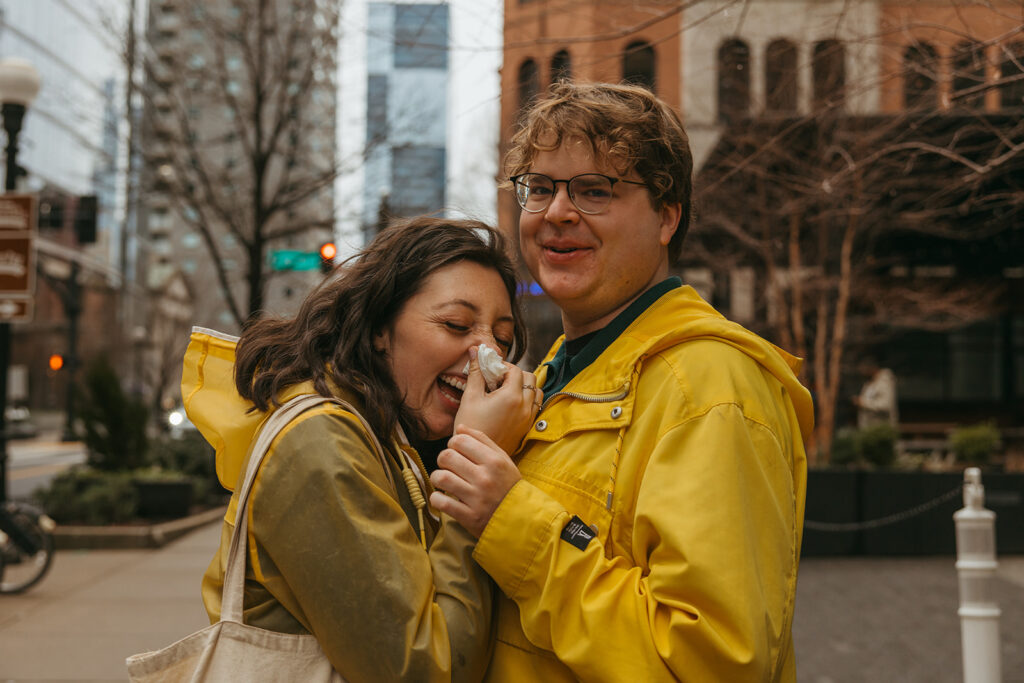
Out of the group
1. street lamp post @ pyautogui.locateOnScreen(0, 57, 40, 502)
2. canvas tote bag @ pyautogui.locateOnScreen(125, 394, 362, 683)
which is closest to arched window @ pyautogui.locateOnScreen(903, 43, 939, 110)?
canvas tote bag @ pyautogui.locateOnScreen(125, 394, 362, 683)

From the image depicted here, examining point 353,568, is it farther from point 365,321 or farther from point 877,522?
point 877,522

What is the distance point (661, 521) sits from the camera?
169cm

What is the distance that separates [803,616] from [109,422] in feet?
29.5

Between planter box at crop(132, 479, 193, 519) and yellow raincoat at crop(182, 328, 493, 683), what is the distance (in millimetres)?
10277

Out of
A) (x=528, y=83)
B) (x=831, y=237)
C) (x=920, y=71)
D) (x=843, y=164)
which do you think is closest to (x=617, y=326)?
(x=920, y=71)

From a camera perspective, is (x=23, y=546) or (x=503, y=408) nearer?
(x=503, y=408)

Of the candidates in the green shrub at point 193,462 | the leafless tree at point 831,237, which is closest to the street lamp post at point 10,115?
the green shrub at point 193,462

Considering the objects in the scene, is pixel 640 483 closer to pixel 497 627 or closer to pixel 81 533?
pixel 497 627

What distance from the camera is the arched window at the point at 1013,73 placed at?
3.50m

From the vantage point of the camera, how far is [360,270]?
2.37 metres

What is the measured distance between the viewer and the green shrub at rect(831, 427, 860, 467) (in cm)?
1077

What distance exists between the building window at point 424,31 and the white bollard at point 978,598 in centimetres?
347

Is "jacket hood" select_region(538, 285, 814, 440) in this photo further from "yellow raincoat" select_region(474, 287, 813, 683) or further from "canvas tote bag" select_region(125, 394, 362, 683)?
"canvas tote bag" select_region(125, 394, 362, 683)

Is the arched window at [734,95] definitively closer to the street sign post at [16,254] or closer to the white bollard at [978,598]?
the white bollard at [978,598]
